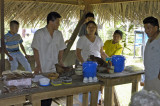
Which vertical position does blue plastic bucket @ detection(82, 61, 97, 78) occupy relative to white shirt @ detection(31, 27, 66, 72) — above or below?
below

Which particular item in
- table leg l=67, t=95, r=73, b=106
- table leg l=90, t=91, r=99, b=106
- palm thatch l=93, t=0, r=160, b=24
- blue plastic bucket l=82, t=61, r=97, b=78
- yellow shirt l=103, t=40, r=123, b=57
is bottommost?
table leg l=67, t=95, r=73, b=106

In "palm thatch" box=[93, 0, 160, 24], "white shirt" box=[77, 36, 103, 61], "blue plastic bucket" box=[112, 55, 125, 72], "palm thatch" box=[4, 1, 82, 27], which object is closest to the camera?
"blue plastic bucket" box=[112, 55, 125, 72]

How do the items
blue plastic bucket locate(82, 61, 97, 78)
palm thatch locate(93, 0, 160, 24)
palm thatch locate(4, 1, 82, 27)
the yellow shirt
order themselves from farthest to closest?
palm thatch locate(4, 1, 82, 27) < the yellow shirt < palm thatch locate(93, 0, 160, 24) < blue plastic bucket locate(82, 61, 97, 78)

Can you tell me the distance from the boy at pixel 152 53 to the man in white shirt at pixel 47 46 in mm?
1294

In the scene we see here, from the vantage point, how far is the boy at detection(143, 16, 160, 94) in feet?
8.80

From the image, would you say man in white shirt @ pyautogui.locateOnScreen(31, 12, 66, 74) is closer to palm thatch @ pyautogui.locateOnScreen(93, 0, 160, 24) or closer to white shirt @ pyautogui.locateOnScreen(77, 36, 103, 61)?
white shirt @ pyautogui.locateOnScreen(77, 36, 103, 61)

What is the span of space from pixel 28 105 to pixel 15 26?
170cm

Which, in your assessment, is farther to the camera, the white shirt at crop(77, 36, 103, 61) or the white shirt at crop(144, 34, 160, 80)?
the white shirt at crop(77, 36, 103, 61)

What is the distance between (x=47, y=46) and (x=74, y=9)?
8.12ft

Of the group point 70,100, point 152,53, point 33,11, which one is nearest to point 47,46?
point 70,100

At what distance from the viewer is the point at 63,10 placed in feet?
17.0

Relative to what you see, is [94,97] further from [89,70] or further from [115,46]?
[115,46]

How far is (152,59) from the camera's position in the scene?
9.09 feet

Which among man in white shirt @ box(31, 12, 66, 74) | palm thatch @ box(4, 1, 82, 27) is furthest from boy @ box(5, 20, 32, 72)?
man in white shirt @ box(31, 12, 66, 74)
